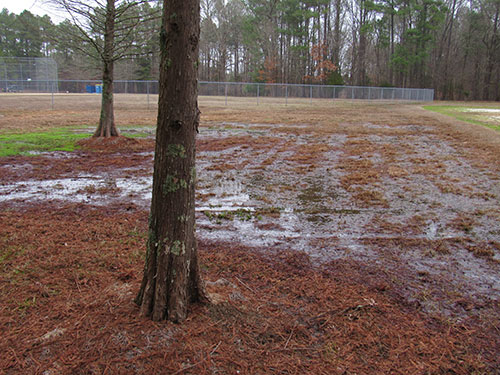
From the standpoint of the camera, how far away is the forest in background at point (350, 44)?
55406 mm

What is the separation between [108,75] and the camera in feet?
38.2

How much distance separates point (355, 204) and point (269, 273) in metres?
3.13

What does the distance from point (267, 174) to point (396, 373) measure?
649 centimetres

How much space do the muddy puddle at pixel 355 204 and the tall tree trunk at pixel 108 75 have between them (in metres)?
2.25

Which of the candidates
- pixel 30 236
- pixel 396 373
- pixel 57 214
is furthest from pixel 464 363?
pixel 57 214

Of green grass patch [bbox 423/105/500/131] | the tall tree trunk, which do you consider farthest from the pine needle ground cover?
green grass patch [bbox 423/105/500/131]

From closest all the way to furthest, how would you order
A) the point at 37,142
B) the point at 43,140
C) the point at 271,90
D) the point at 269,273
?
1. the point at 269,273
2. the point at 37,142
3. the point at 43,140
4. the point at 271,90

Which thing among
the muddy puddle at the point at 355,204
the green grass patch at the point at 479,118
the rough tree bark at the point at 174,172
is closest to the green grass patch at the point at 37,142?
the muddy puddle at the point at 355,204

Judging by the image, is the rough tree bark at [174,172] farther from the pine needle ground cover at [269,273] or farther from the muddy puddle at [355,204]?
the muddy puddle at [355,204]

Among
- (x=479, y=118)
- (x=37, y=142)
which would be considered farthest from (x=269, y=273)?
(x=479, y=118)

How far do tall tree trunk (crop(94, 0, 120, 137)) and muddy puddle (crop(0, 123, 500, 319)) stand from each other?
2249mm

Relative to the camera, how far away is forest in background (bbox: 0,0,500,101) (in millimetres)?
55406

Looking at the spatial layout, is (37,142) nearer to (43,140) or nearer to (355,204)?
(43,140)

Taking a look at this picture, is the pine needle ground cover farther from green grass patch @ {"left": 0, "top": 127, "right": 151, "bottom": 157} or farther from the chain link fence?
the chain link fence
